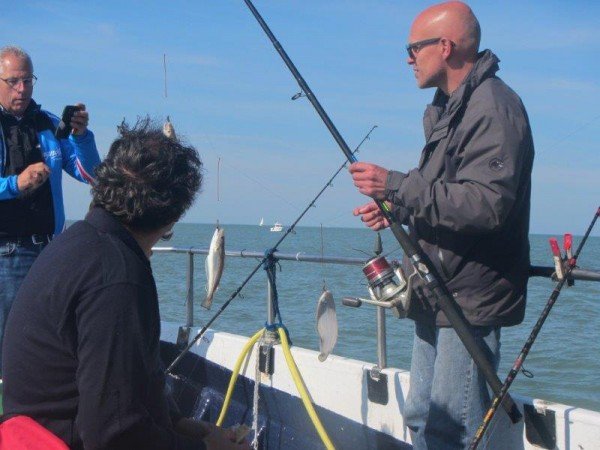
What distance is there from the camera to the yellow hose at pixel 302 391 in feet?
11.0

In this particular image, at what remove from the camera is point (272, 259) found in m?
4.11

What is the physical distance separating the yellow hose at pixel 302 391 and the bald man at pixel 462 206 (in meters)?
0.56

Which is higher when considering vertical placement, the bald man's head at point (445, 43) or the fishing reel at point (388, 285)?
the bald man's head at point (445, 43)

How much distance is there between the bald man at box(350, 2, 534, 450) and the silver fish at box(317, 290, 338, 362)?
2.68 ft

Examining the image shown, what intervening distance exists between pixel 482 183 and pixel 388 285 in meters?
0.64

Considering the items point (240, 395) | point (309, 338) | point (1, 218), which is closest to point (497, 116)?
point (240, 395)

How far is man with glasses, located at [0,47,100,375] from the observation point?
4.07 metres

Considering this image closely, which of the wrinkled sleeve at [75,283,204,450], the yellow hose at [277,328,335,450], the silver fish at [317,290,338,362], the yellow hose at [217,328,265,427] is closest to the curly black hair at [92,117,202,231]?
the wrinkled sleeve at [75,283,204,450]

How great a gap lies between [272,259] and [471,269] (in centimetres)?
164

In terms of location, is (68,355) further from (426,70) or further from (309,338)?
(309,338)

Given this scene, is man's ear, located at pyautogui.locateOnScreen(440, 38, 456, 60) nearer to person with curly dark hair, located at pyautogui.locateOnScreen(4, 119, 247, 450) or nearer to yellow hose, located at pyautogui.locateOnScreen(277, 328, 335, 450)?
person with curly dark hair, located at pyautogui.locateOnScreen(4, 119, 247, 450)

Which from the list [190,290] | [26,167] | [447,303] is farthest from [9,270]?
[447,303]

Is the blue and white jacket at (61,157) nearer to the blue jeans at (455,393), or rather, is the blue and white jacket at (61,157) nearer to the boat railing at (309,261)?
the boat railing at (309,261)

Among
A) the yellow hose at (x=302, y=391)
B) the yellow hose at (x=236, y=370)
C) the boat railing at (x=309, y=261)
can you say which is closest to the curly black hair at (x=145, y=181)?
the boat railing at (x=309, y=261)
